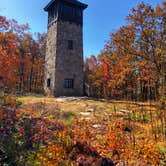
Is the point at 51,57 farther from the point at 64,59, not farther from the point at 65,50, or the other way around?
the point at 65,50

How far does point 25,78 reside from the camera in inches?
994

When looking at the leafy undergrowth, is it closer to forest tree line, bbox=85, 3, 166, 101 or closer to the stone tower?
forest tree line, bbox=85, 3, 166, 101

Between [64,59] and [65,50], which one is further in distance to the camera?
[65,50]

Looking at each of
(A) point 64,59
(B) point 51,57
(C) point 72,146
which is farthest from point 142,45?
(C) point 72,146

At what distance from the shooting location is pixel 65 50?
14812 mm

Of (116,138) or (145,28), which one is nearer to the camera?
(116,138)

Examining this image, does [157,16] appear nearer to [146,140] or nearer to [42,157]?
[146,140]

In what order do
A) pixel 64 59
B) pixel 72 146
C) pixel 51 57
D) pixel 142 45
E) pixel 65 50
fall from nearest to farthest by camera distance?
pixel 72 146, pixel 142 45, pixel 64 59, pixel 65 50, pixel 51 57

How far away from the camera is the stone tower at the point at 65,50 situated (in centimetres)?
1448

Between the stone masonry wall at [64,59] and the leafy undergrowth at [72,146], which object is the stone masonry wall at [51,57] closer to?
the stone masonry wall at [64,59]

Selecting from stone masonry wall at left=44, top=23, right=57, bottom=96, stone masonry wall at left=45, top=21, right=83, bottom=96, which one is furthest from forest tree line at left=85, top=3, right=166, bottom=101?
stone masonry wall at left=44, top=23, right=57, bottom=96

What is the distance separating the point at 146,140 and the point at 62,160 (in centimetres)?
230

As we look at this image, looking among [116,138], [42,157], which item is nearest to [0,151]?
[42,157]

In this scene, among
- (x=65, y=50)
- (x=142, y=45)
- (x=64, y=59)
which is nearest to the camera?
(x=142, y=45)
